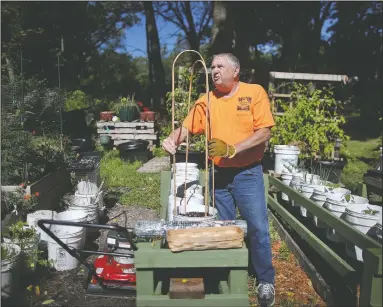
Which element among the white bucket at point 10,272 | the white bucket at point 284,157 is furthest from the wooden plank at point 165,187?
the white bucket at point 284,157

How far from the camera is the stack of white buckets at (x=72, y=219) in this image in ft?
12.9

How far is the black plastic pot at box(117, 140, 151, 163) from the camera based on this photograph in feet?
31.7

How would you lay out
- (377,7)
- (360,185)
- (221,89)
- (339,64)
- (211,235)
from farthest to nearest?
(339,64), (377,7), (360,185), (221,89), (211,235)

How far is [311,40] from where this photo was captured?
23875 millimetres

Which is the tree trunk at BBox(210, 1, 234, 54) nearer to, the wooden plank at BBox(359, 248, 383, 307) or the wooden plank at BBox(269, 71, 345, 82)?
the wooden plank at BBox(269, 71, 345, 82)

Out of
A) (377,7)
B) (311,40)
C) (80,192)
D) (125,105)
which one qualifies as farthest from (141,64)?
(80,192)

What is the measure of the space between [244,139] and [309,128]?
480 centimetres

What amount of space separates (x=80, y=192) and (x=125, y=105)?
20.0ft

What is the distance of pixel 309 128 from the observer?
25.0 ft

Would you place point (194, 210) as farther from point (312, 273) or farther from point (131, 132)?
point (131, 132)

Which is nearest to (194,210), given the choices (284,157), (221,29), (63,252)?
(63,252)

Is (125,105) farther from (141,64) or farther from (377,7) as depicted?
(141,64)

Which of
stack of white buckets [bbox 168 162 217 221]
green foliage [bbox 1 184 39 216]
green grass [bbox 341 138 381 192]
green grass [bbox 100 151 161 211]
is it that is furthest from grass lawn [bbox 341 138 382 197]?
green foliage [bbox 1 184 39 216]

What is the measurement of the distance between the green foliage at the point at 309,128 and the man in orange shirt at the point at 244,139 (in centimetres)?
444
